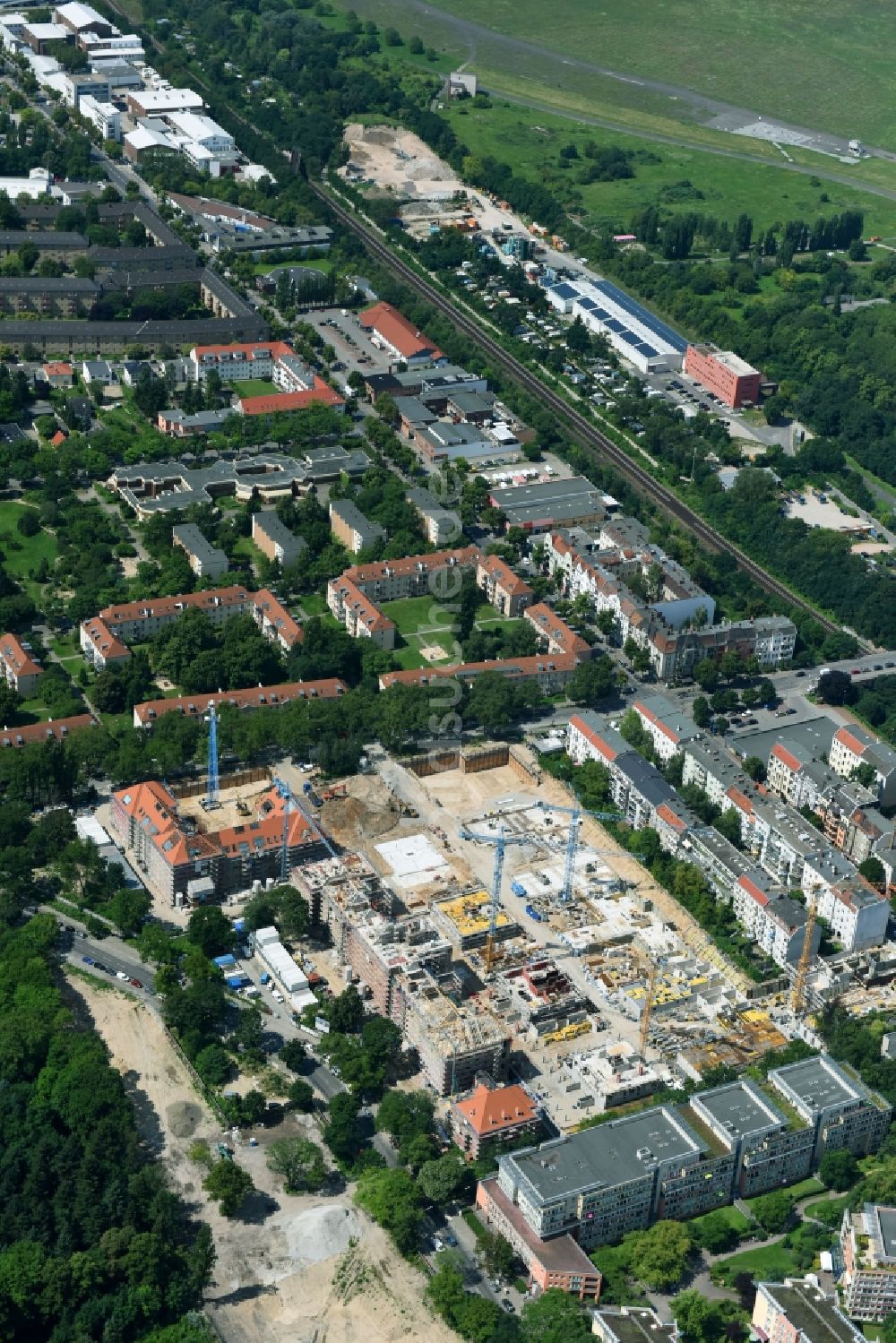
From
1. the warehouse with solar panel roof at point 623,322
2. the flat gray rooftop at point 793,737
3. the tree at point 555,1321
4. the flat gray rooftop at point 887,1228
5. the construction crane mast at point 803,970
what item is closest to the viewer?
the tree at point 555,1321

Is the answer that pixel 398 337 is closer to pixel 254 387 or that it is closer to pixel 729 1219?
pixel 254 387

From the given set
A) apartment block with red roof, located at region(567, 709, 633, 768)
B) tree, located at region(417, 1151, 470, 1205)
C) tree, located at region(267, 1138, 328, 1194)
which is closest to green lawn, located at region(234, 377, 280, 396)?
apartment block with red roof, located at region(567, 709, 633, 768)

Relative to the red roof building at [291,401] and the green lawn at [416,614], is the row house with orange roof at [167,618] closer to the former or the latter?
the green lawn at [416,614]

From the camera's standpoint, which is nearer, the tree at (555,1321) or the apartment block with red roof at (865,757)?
the tree at (555,1321)

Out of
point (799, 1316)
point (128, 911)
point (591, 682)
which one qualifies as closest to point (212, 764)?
point (128, 911)

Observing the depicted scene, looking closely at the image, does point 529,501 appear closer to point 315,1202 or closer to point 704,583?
point 704,583

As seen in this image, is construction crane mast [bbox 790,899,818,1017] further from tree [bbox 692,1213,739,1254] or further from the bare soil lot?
A: the bare soil lot

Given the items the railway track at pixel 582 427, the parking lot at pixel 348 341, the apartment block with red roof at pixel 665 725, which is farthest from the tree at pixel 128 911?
the parking lot at pixel 348 341

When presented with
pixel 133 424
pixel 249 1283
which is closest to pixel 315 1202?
pixel 249 1283
